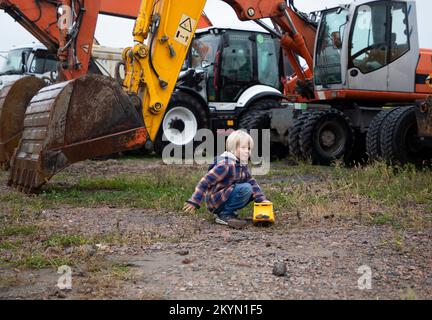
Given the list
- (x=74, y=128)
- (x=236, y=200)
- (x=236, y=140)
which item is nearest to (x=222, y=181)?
(x=236, y=200)

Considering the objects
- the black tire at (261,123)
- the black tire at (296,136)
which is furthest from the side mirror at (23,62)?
the black tire at (296,136)

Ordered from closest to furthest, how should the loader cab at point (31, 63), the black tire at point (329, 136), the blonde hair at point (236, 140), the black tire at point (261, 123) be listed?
the blonde hair at point (236, 140), the black tire at point (329, 136), the black tire at point (261, 123), the loader cab at point (31, 63)

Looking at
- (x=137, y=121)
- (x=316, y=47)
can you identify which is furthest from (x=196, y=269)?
(x=316, y=47)

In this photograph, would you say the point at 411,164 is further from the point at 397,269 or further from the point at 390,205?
the point at 397,269

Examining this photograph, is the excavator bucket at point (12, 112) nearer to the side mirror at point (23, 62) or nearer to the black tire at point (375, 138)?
the black tire at point (375, 138)

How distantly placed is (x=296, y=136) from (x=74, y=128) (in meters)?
5.02

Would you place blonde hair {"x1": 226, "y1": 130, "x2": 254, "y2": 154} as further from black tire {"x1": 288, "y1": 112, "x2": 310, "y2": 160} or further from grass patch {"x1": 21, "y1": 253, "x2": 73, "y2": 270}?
black tire {"x1": 288, "y1": 112, "x2": 310, "y2": 160}

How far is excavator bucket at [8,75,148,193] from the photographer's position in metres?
6.77

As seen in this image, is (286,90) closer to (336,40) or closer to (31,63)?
(336,40)

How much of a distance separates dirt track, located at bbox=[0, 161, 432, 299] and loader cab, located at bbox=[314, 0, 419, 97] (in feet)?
18.3

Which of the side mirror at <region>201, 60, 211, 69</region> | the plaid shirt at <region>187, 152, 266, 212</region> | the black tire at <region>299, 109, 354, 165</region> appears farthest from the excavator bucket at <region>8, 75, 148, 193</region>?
the side mirror at <region>201, 60, 211, 69</region>

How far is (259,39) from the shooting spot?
13.9m

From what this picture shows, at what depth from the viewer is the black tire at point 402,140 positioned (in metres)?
9.16

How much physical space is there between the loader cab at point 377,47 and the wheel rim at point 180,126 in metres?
3.15
